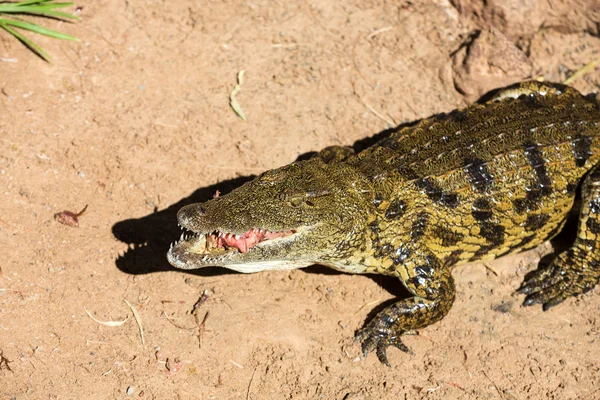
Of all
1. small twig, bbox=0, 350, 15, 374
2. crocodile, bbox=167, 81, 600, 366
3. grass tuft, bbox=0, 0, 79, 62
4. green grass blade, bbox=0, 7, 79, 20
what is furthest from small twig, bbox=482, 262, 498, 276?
green grass blade, bbox=0, 7, 79, 20

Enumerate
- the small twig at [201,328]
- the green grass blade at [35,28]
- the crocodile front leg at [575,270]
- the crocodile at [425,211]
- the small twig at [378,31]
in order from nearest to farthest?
the crocodile at [425,211] → the small twig at [201,328] → the crocodile front leg at [575,270] → the green grass blade at [35,28] → the small twig at [378,31]

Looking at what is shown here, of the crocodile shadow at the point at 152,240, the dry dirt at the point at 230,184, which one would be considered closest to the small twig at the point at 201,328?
the dry dirt at the point at 230,184

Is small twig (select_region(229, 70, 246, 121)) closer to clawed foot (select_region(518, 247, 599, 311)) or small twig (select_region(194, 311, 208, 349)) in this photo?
small twig (select_region(194, 311, 208, 349))

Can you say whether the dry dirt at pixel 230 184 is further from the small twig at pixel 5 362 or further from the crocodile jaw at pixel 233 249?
the crocodile jaw at pixel 233 249

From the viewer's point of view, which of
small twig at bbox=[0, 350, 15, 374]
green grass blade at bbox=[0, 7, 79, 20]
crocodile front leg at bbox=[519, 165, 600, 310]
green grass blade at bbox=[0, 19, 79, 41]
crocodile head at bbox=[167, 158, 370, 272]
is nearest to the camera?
Result: small twig at bbox=[0, 350, 15, 374]

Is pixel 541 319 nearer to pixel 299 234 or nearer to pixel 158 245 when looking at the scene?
pixel 299 234

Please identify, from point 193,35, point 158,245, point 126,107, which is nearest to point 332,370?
point 158,245
